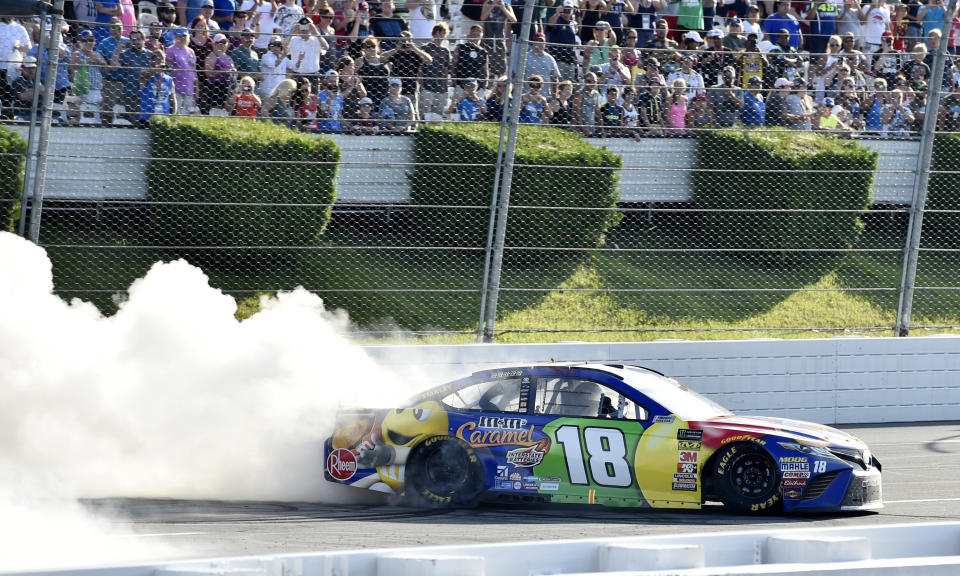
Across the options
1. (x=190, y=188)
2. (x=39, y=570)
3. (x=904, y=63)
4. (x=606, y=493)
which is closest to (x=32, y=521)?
(x=39, y=570)

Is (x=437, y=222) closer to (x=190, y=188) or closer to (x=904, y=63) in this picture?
(x=190, y=188)

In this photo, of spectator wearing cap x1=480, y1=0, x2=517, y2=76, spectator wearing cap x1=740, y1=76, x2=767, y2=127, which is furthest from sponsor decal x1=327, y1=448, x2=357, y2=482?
spectator wearing cap x1=740, y1=76, x2=767, y2=127

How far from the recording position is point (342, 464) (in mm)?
9219

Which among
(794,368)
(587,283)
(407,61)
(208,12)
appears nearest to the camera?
(407,61)

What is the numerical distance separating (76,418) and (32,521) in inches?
73.0

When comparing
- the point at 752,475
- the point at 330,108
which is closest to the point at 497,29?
the point at 330,108

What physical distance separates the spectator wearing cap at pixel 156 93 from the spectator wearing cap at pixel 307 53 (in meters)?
1.17

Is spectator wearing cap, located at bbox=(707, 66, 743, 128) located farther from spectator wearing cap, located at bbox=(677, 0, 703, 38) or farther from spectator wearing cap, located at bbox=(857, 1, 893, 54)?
spectator wearing cap, located at bbox=(857, 1, 893, 54)

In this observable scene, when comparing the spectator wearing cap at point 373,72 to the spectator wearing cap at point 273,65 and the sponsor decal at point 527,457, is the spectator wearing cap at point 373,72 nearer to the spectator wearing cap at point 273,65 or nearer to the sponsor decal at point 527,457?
the spectator wearing cap at point 273,65

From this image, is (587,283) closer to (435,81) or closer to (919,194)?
Result: (435,81)

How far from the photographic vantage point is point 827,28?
16188mm

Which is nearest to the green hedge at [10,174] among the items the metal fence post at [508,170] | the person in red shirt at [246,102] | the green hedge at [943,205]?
the person in red shirt at [246,102]

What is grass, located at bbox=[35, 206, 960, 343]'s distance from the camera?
1172 centimetres

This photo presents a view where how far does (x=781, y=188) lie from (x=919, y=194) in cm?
150
